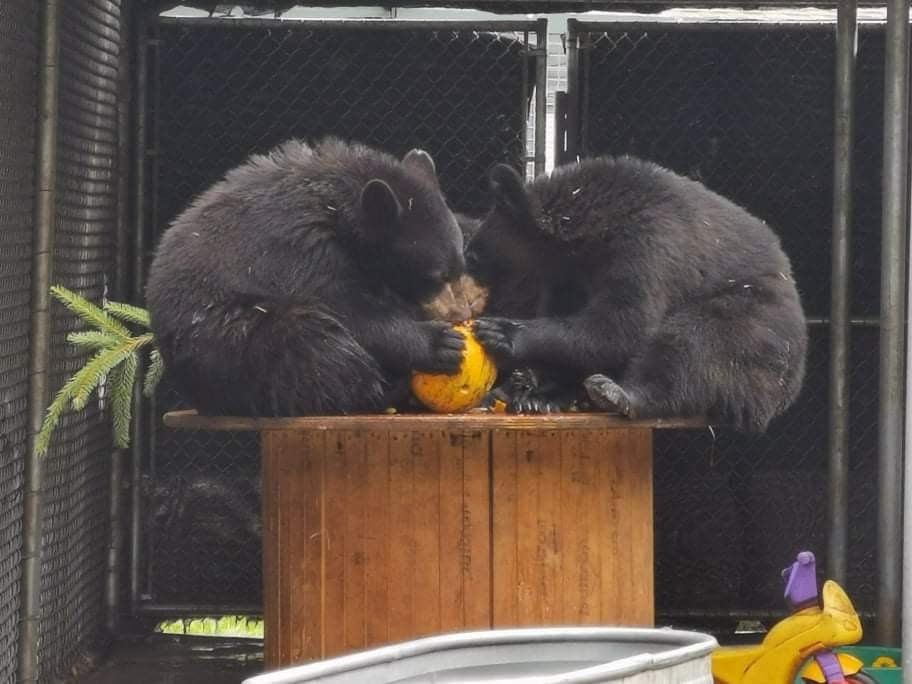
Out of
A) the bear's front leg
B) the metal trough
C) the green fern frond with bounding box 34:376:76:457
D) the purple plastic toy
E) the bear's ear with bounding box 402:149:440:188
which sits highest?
the bear's ear with bounding box 402:149:440:188

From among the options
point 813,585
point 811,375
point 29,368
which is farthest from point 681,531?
point 29,368

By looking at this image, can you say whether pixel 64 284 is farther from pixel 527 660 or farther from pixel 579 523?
pixel 527 660

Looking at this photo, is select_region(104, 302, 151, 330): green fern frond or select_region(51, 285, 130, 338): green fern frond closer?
select_region(51, 285, 130, 338): green fern frond

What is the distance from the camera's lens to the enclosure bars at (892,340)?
6180 mm

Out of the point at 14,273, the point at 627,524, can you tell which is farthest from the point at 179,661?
the point at 627,524

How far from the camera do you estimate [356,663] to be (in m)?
3.38

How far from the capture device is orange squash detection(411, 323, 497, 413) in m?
5.07

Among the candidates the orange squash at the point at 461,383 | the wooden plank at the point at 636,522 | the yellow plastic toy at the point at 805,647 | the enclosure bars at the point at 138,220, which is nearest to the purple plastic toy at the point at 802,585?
the yellow plastic toy at the point at 805,647

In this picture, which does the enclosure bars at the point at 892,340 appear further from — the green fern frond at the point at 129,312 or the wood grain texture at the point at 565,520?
the green fern frond at the point at 129,312

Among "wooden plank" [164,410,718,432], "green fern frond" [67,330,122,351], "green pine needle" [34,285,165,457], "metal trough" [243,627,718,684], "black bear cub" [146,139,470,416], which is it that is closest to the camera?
"metal trough" [243,627,718,684]

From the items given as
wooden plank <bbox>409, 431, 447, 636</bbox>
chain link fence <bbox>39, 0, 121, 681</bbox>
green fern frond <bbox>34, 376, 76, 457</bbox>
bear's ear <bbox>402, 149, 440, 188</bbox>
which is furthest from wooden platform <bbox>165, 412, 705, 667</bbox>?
chain link fence <bbox>39, 0, 121, 681</bbox>

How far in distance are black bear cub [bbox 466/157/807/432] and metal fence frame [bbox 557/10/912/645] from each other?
700 mm

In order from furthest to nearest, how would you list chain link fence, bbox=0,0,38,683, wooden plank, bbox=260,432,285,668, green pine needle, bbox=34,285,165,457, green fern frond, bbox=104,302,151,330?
green fern frond, bbox=104,302,151,330, green pine needle, bbox=34,285,165,457, chain link fence, bbox=0,0,38,683, wooden plank, bbox=260,432,285,668

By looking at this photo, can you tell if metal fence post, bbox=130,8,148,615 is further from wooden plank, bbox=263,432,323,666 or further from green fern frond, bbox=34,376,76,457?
wooden plank, bbox=263,432,323,666
